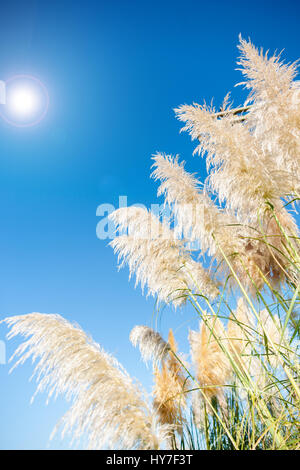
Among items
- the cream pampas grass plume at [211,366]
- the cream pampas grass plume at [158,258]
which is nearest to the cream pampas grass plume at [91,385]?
the cream pampas grass plume at [158,258]

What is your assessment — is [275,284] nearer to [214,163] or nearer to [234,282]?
[234,282]

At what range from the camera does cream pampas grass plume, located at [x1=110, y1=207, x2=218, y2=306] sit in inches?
106

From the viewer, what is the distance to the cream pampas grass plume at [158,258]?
2684 mm

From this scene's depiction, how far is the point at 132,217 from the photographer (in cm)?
283

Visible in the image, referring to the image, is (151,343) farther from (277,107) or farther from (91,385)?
(277,107)

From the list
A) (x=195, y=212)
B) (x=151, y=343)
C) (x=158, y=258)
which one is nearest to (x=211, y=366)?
(x=151, y=343)

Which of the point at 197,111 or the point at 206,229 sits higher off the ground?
the point at 197,111

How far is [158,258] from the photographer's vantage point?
8.89 ft

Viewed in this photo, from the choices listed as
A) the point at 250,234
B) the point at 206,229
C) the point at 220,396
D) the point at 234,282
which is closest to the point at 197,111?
the point at 206,229

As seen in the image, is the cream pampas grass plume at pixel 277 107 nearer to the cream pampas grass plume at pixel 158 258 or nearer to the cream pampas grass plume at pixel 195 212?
the cream pampas grass plume at pixel 195 212

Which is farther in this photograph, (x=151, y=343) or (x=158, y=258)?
(x=151, y=343)

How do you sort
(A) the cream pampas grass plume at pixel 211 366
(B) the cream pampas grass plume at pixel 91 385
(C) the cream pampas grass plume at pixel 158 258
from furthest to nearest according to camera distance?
(A) the cream pampas grass plume at pixel 211 366 < (C) the cream pampas grass plume at pixel 158 258 < (B) the cream pampas grass plume at pixel 91 385

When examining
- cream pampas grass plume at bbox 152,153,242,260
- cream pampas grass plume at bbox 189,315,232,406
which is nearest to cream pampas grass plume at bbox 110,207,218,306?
cream pampas grass plume at bbox 152,153,242,260

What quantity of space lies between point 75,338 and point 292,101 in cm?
223
